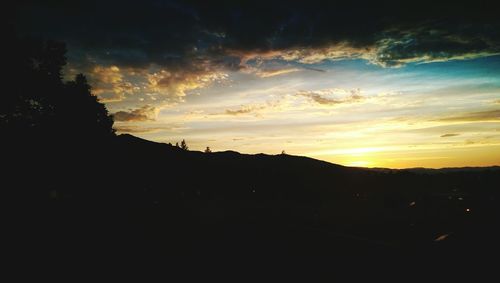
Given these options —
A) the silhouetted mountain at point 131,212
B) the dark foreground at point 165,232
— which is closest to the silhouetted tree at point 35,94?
the silhouetted mountain at point 131,212

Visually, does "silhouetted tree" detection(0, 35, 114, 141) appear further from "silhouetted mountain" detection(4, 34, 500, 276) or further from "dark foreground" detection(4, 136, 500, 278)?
"dark foreground" detection(4, 136, 500, 278)

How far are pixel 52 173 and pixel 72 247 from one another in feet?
54.6

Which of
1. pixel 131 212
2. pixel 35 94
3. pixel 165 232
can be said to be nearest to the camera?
pixel 165 232

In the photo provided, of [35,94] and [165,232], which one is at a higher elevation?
[35,94]

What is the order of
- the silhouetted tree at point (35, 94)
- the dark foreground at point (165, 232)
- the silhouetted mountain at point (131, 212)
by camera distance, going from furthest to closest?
the silhouetted tree at point (35, 94)
the silhouetted mountain at point (131, 212)
the dark foreground at point (165, 232)

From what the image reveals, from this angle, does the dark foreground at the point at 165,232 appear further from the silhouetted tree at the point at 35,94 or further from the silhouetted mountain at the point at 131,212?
the silhouetted tree at the point at 35,94

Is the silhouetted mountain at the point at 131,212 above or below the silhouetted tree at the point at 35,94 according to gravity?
below

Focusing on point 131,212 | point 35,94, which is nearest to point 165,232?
point 131,212

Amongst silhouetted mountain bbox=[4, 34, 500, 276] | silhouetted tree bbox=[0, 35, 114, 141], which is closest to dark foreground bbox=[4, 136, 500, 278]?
silhouetted mountain bbox=[4, 34, 500, 276]

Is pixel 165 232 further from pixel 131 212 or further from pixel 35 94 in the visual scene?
pixel 35 94

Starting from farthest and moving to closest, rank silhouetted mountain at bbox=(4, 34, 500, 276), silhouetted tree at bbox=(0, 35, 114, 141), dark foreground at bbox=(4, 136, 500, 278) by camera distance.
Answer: silhouetted tree at bbox=(0, 35, 114, 141) < silhouetted mountain at bbox=(4, 34, 500, 276) < dark foreground at bbox=(4, 136, 500, 278)

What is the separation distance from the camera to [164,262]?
10023 millimetres

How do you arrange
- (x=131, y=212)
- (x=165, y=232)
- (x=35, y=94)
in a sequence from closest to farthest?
(x=165, y=232) → (x=131, y=212) → (x=35, y=94)

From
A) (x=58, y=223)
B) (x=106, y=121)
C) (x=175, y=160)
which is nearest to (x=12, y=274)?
(x=58, y=223)
